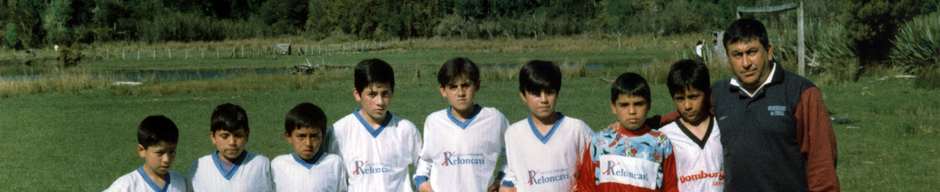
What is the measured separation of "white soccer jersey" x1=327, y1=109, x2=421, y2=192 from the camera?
323 centimetres

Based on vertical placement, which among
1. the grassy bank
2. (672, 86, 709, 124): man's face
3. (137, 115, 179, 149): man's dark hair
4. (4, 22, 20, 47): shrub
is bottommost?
the grassy bank

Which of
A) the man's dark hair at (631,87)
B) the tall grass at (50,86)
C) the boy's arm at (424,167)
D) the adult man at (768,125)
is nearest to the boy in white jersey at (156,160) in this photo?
the boy's arm at (424,167)

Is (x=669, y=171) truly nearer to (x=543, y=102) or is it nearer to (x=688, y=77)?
(x=688, y=77)

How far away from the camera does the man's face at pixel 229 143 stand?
9.93ft

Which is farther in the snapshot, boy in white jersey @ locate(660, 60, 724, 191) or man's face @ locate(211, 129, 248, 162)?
man's face @ locate(211, 129, 248, 162)

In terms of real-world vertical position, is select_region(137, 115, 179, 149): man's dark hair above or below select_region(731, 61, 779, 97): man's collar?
below

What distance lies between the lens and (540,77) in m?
2.99

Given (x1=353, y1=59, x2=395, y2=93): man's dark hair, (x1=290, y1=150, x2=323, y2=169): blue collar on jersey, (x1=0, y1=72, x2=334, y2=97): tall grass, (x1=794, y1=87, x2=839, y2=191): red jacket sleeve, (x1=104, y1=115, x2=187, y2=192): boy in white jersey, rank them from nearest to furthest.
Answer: (x1=794, y1=87, x2=839, y2=191): red jacket sleeve → (x1=104, y1=115, x2=187, y2=192): boy in white jersey → (x1=290, y1=150, x2=323, y2=169): blue collar on jersey → (x1=353, y1=59, x2=395, y2=93): man's dark hair → (x1=0, y1=72, x2=334, y2=97): tall grass

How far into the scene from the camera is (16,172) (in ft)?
23.7

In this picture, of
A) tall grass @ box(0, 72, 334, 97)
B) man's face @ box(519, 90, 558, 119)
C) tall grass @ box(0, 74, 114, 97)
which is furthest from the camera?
tall grass @ box(0, 74, 114, 97)

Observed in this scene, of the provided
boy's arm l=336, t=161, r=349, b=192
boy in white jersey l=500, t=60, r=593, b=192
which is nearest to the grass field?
boy in white jersey l=500, t=60, r=593, b=192

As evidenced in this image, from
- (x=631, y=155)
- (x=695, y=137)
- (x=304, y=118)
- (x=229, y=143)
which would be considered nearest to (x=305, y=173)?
(x=304, y=118)

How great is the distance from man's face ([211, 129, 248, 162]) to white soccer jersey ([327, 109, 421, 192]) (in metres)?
0.42

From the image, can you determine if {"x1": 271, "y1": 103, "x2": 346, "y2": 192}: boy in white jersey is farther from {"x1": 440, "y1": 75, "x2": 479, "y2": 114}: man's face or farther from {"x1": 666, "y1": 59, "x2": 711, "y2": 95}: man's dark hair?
{"x1": 666, "y1": 59, "x2": 711, "y2": 95}: man's dark hair
